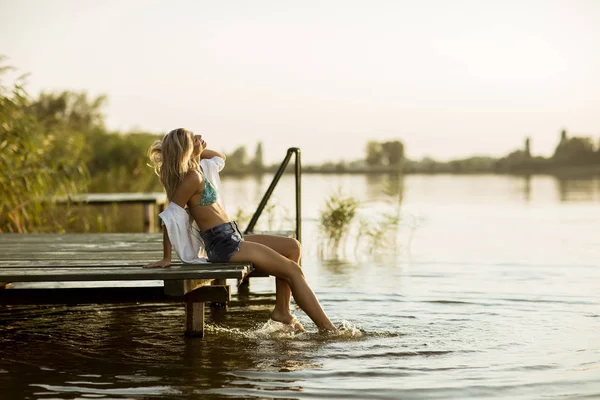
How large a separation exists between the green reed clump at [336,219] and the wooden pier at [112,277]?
5.03 meters

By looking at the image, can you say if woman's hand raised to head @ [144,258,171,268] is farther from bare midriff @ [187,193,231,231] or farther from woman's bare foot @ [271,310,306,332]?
woman's bare foot @ [271,310,306,332]

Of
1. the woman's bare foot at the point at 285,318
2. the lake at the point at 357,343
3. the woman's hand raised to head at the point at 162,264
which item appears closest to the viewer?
the lake at the point at 357,343

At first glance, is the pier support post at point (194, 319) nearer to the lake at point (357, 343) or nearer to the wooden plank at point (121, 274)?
the lake at point (357, 343)

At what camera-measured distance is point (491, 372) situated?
595 cm

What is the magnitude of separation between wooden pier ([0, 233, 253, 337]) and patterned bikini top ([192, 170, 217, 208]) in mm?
413

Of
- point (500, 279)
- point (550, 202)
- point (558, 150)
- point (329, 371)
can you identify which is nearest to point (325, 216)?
point (500, 279)

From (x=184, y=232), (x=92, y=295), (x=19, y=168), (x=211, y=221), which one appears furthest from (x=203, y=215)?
(x=19, y=168)

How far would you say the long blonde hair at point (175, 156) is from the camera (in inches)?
258

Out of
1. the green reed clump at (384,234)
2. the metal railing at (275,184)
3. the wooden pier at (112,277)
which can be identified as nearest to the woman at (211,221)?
the wooden pier at (112,277)

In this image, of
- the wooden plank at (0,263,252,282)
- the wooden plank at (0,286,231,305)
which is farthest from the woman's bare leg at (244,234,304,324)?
the wooden plank at (0,263,252,282)

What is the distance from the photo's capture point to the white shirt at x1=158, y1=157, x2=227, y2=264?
661 cm

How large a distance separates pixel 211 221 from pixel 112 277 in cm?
85

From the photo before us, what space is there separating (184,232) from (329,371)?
1447mm

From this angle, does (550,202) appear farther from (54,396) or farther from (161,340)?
(54,396)
